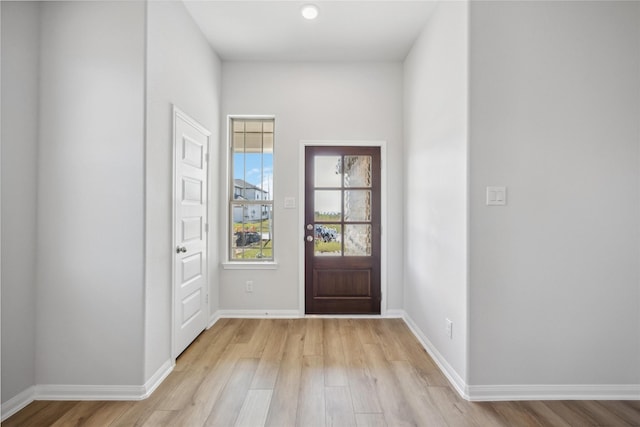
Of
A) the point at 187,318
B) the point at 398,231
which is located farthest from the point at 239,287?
the point at 398,231

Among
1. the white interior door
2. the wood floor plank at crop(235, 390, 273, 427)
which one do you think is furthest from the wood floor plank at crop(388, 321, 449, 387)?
the white interior door

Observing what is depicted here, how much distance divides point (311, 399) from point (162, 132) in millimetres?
2113

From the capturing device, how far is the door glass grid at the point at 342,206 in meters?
3.62

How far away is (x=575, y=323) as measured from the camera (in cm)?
206

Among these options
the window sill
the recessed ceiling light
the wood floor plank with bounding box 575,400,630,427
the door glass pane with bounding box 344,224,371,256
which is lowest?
the wood floor plank with bounding box 575,400,630,427

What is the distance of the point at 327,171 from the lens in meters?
3.62

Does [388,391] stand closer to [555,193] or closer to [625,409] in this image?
[625,409]

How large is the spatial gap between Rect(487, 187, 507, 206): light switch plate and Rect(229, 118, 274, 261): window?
2337 mm

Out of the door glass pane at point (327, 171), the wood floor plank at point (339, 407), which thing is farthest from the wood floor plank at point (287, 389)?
the door glass pane at point (327, 171)

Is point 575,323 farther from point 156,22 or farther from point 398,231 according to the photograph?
point 156,22

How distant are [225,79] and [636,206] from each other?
12.5 ft

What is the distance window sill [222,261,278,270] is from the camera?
Result: 3545 millimetres

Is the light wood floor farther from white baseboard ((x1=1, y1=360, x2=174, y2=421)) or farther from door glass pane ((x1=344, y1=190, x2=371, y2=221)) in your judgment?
door glass pane ((x1=344, y1=190, x2=371, y2=221))

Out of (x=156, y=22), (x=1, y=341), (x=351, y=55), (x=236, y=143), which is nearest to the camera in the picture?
(x=1, y=341)
